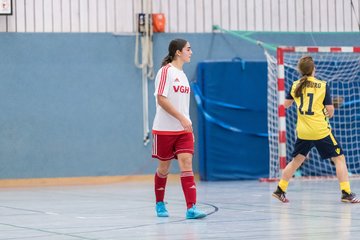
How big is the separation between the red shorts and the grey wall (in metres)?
8.56

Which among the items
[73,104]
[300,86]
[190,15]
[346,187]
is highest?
[190,15]

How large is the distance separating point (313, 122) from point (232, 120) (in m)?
7.01

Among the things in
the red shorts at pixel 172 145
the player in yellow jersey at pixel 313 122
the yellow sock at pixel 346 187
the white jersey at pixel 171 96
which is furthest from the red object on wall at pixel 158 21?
the red shorts at pixel 172 145

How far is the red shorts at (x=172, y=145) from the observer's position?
881cm

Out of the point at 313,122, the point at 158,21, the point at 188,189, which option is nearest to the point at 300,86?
the point at 313,122

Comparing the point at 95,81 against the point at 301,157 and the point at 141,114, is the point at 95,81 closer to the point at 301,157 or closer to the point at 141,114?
the point at 141,114

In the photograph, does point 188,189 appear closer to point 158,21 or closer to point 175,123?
point 175,123

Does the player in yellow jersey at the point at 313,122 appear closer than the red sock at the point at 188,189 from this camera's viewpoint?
No

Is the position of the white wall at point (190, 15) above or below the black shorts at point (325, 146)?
above

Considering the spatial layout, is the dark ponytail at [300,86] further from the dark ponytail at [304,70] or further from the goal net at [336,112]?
the goal net at [336,112]

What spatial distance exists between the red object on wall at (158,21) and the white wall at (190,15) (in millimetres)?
182

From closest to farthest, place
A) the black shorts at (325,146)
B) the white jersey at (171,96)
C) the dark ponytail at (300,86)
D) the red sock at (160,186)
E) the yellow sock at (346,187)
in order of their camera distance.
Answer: the white jersey at (171,96) < the red sock at (160,186) < the yellow sock at (346,187) < the black shorts at (325,146) < the dark ponytail at (300,86)

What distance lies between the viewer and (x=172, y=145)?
29.1ft

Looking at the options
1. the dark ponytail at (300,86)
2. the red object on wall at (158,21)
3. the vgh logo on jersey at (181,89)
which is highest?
the red object on wall at (158,21)
